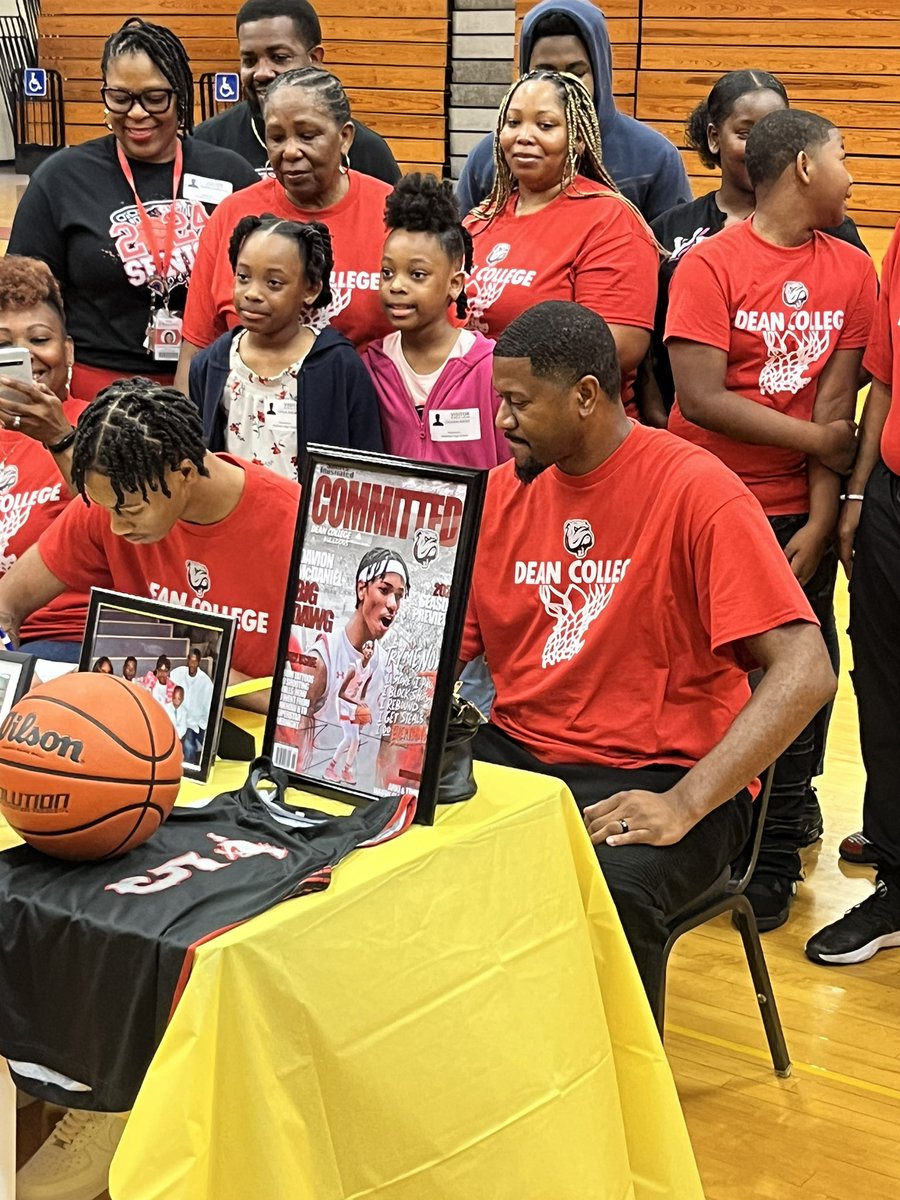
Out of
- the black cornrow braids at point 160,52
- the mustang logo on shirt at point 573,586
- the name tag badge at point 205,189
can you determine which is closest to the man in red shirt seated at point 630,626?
the mustang logo on shirt at point 573,586

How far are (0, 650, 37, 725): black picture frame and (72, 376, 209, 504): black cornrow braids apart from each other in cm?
26

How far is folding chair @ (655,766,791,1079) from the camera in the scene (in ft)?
Result: 7.42

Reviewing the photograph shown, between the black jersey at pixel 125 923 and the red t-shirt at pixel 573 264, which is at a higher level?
the red t-shirt at pixel 573 264

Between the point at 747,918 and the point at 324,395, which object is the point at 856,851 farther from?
the point at 324,395

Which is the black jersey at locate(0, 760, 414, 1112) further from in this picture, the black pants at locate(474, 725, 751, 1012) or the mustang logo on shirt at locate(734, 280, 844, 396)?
the mustang logo on shirt at locate(734, 280, 844, 396)

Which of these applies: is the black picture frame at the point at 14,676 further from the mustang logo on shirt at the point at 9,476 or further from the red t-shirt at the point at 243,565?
the mustang logo on shirt at the point at 9,476

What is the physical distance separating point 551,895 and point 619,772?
1.72 feet

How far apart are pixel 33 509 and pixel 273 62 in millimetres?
1547

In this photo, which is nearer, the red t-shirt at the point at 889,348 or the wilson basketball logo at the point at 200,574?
the wilson basketball logo at the point at 200,574

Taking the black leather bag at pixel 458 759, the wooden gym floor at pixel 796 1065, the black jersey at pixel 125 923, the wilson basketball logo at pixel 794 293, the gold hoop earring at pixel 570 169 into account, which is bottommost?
the wooden gym floor at pixel 796 1065

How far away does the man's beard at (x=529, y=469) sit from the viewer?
2.27 meters

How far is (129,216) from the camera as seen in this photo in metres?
3.28

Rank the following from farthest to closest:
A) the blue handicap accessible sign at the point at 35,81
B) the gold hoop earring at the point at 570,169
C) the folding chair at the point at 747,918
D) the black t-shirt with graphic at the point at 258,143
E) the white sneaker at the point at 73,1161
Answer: the blue handicap accessible sign at the point at 35,81 < the black t-shirt with graphic at the point at 258,143 < the gold hoop earring at the point at 570,169 < the folding chair at the point at 747,918 < the white sneaker at the point at 73,1161

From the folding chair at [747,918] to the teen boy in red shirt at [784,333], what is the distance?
29.2 inches
